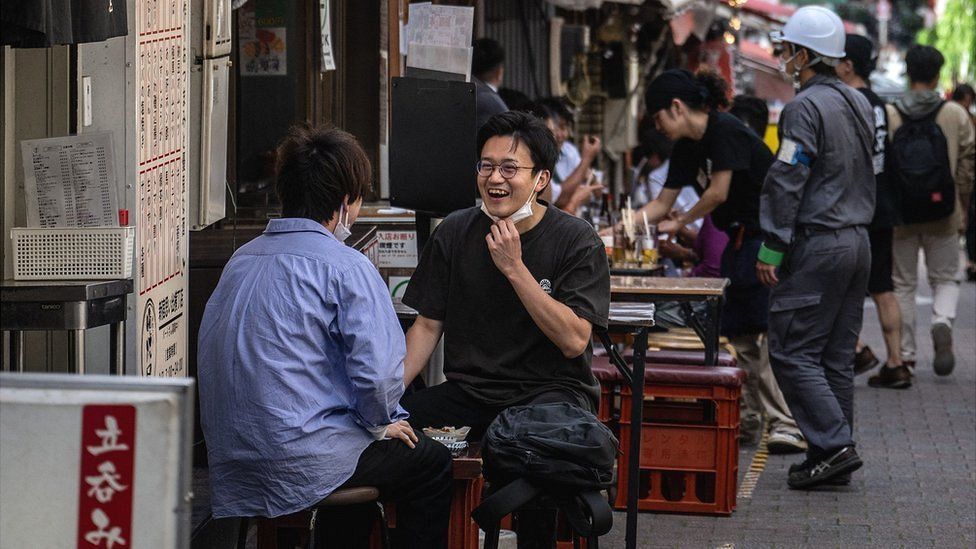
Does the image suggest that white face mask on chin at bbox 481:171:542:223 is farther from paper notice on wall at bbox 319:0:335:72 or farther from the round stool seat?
paper notice on wall at bbox 319:0:335:72

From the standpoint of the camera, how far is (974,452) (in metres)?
8.06

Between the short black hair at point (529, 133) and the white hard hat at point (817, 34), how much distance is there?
2.52 meters

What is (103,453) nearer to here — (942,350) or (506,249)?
(506,249)

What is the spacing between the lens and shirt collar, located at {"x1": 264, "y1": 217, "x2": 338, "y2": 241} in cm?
412

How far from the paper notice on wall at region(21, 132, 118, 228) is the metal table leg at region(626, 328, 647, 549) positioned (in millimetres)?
2113

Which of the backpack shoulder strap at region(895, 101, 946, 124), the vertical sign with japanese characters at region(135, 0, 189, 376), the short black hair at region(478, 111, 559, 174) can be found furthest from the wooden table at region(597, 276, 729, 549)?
the backpack shoulder strap at region(895, 101, 946, 124)

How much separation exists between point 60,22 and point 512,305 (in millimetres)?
1901

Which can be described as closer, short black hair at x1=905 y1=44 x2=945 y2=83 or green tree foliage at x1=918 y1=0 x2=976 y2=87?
short black hair at x1=905 y1=44 x2=945 y2=83

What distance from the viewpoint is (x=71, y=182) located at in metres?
4.27

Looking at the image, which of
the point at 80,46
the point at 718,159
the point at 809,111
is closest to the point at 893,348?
the point at 718,159

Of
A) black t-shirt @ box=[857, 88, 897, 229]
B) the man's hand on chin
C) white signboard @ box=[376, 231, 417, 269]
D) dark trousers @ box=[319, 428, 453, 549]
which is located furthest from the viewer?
black t-shirt @ box=[857, 88, 897, 229]

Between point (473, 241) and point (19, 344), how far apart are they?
64.0 inches

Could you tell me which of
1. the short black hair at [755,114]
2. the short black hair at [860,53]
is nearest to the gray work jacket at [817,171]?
the short black hair at [860,53]

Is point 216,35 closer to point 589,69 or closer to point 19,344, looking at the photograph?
point 19,344
